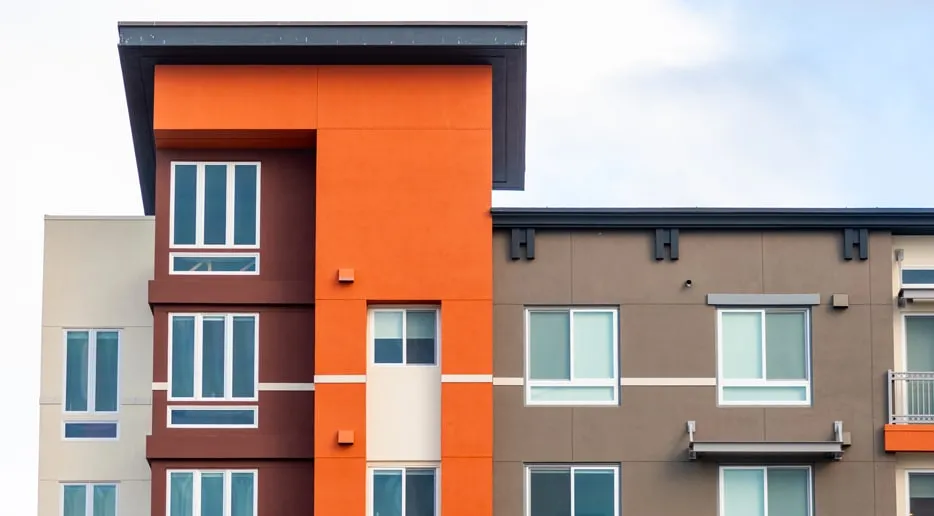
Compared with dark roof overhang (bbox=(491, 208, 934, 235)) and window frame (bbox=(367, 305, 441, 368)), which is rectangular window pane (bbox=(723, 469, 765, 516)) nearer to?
dark roof overhang (bbox=(491, 208, 934, 235))

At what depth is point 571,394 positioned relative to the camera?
89.9 feet

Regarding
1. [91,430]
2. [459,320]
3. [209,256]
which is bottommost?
[91,430]

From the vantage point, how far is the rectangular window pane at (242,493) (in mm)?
26906

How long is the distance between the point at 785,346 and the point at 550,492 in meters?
4.67

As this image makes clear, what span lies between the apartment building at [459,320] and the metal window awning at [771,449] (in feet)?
0.16

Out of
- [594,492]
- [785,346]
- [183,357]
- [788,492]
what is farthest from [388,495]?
[785,346]

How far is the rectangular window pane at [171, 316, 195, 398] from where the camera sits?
27125 millimetres

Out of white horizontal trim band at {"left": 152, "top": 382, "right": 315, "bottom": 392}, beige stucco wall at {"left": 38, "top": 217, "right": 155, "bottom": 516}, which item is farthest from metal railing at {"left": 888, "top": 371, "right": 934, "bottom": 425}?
beige stucco wall at {"left": 38, "top": 217, "right": 155, "bottom": 516}

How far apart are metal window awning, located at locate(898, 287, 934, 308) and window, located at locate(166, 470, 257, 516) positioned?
1123 centimetres

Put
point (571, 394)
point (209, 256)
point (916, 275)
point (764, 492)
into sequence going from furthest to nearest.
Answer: point (916, 275)
point (209, 256)
point (571, 394)
point (764, 492)

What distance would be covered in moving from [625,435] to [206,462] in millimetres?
6914

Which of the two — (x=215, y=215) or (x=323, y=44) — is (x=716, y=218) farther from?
(x=215, y=215)

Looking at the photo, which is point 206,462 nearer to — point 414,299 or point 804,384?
point 414,299

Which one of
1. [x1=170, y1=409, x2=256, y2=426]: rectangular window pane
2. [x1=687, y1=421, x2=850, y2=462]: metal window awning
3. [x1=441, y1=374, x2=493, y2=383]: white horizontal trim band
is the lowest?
[x1=687, y1=421, x2=850, y2=462]: metal window awning
